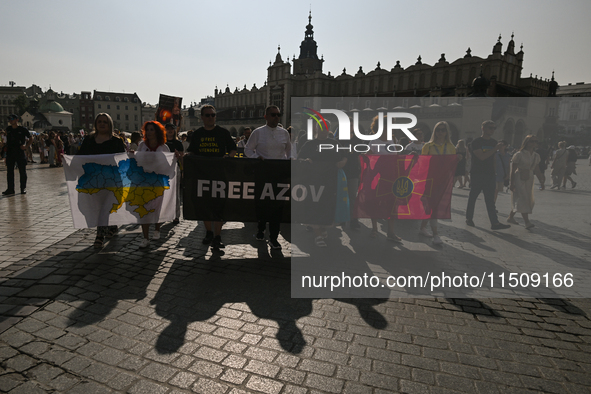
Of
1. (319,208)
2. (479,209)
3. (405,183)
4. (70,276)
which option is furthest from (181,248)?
(479,209)

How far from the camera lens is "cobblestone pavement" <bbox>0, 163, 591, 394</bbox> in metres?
2.49

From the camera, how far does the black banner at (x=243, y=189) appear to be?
5.33m

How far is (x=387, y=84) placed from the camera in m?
70.5

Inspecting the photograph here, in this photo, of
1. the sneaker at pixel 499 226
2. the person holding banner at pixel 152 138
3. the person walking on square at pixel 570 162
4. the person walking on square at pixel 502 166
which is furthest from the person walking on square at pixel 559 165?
the person holding banner at pixel 152 138

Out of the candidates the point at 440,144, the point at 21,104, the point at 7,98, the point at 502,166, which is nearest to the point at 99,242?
the point at 440,144

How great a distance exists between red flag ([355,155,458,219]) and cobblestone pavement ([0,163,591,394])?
1.11m

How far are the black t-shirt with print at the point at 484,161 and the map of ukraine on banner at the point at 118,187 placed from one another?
5393 mm

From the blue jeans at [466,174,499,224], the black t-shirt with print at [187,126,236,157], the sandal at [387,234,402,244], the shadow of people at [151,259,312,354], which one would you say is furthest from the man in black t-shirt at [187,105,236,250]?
the blue jeans at [466,174,499,224]

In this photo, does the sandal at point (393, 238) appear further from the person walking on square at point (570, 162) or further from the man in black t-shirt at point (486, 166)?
the person walking on square at point (570, 162)

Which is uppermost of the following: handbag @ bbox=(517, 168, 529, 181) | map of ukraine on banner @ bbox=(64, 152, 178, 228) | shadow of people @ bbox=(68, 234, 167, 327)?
handbag @ bbox=(517, 168, 529, 181)

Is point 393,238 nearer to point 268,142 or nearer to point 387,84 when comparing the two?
point 268,142

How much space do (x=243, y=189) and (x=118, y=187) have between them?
1.89 meters

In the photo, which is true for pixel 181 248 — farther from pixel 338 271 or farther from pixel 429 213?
pixel 429 213

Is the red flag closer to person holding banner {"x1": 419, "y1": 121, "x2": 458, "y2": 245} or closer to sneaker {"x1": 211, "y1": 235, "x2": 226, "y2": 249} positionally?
person holding banner {"x1": 419, "y1": 121, "x2": 458, "y2": 245}
